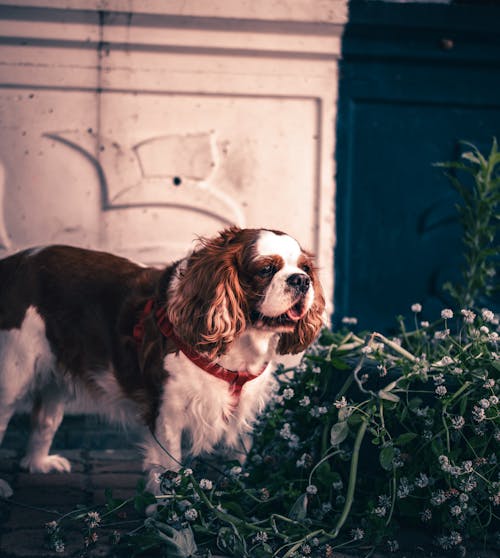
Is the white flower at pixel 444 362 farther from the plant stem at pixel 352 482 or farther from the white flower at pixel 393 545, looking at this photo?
the white flower at pixel 393 545

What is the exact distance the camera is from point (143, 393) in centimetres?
278

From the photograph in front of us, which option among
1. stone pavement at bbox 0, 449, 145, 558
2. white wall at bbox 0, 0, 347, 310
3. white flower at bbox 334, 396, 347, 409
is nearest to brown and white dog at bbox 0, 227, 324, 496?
stone pavement at bbox 0, 449, 145, 558

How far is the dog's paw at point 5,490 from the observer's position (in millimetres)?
2880

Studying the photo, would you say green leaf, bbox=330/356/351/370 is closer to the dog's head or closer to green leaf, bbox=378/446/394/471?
the dog's head

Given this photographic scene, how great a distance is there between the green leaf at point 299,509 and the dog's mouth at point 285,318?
23.5 inches

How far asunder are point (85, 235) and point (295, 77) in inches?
58.1

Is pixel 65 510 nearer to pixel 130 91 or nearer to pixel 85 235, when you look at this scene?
pixel 85 235

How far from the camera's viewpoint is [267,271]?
101 inches

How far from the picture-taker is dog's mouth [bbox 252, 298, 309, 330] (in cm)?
257

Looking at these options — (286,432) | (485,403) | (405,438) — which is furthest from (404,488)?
(286,432)

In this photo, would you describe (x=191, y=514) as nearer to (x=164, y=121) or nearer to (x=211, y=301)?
(x=211, y=301)

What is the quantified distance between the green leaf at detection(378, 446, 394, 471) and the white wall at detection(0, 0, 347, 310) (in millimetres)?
1885

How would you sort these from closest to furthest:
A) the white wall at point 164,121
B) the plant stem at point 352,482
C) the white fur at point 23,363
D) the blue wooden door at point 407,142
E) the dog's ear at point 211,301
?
the plant stem at point 352,482 → the dog's ear at point 211,301 → the white fur at point 23,363 → the white wall at point 164,121 → the blue wooden door at point 407,142

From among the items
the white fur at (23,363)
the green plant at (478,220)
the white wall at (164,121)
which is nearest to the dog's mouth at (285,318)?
the white fur at (23,363)
